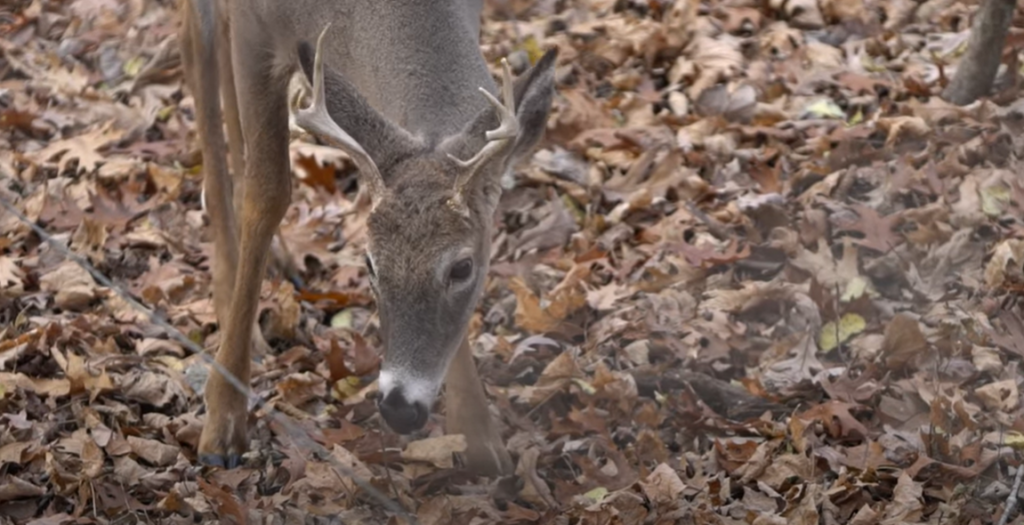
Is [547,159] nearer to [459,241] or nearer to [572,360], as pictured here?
[572,360]

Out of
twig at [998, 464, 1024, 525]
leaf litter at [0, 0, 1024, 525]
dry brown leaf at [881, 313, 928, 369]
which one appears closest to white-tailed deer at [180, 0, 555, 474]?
leaf litter at [0, 0, 1024, 525]

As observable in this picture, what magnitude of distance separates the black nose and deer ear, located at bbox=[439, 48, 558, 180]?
79 centimetres

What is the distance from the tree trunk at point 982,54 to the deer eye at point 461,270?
3.45 metres

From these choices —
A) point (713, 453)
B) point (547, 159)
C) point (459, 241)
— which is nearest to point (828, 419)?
point (713, 453)

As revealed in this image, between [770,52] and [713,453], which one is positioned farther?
[770,52]

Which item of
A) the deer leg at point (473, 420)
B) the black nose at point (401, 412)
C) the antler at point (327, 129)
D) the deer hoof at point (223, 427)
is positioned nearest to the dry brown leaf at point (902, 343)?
the deer leg at point (473, 420)

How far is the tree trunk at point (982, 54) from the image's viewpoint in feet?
22.8

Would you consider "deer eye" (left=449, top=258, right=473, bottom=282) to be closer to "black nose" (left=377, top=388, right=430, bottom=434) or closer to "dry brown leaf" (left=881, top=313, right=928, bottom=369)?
"black nose" (left=377, top=388, right=430, bottom=434)

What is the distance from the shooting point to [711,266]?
6363 mm

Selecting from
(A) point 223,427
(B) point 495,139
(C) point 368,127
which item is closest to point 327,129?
(C) point 368,127

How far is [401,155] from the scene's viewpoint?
471 centimetres

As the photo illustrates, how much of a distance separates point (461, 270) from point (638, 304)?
1.67m

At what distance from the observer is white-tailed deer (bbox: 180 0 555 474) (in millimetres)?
4582

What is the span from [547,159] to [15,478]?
131 inches
